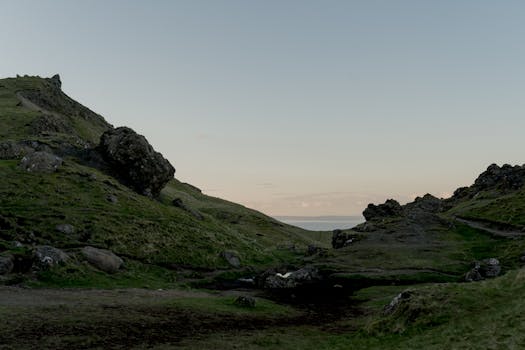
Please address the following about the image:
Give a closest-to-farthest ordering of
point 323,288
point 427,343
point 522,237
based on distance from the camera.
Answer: point 427,343
point 323,288
point 522,237

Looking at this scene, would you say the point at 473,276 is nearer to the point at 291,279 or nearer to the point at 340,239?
the point at 291,279

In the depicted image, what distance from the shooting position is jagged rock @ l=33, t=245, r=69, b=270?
56.8 m

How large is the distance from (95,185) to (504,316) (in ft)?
292

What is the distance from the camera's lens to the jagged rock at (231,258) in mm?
87625

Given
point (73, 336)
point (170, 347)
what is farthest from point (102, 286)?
point (170, 347)

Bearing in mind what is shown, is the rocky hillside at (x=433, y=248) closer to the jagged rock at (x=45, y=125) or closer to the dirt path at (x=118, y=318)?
the dirt path at (x=118, y=318)

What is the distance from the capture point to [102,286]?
57000mm

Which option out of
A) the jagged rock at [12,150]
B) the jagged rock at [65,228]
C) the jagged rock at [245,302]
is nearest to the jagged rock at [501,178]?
the jagged rock at [245,302]

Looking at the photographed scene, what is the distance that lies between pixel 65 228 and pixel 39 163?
31.4m

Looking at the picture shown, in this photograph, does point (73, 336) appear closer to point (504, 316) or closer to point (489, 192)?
point (504, 316)

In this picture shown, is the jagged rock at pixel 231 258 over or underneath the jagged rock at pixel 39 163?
underneath

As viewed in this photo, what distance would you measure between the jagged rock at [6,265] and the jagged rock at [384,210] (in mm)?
122547

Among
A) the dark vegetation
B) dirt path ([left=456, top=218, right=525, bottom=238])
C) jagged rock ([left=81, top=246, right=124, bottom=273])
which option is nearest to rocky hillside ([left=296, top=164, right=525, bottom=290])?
dirt path ([left=456, top=218, right=525, bottom=238])

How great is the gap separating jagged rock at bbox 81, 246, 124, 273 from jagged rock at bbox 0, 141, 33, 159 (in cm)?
5611
